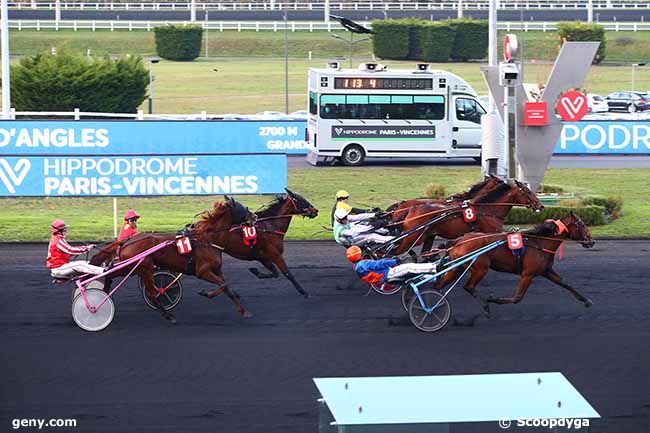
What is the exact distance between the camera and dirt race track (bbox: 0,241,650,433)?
10.7 meters

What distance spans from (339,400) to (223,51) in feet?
211

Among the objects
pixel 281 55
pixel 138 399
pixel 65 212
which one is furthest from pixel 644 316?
pixel 281 55

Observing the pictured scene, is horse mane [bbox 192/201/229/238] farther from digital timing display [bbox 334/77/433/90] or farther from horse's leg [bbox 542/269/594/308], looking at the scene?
digital timing display [bbox 334/77/433/90]

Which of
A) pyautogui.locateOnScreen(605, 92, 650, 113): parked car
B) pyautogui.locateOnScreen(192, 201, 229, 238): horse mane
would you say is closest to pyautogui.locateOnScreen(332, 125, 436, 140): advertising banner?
pyautogui.locateOnScreen(192, 201, 229, 238): horse mane

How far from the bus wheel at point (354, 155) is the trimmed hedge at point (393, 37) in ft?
107

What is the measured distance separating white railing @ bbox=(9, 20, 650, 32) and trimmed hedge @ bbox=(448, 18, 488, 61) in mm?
2603

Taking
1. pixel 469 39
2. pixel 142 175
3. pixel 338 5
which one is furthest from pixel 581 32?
pixel 142 175

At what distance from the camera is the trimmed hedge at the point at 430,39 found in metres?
63.0

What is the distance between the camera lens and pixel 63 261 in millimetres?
13883

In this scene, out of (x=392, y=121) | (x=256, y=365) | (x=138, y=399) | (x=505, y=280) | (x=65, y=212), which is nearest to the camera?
(x=138, y=399)

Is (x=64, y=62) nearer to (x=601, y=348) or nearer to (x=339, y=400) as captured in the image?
(x=601, y=348)

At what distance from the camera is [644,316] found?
1448 cm

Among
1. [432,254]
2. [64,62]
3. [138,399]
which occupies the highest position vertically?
[64,62]

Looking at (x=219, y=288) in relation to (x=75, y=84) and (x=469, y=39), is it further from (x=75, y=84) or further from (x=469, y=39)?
(x=469, y=39)
